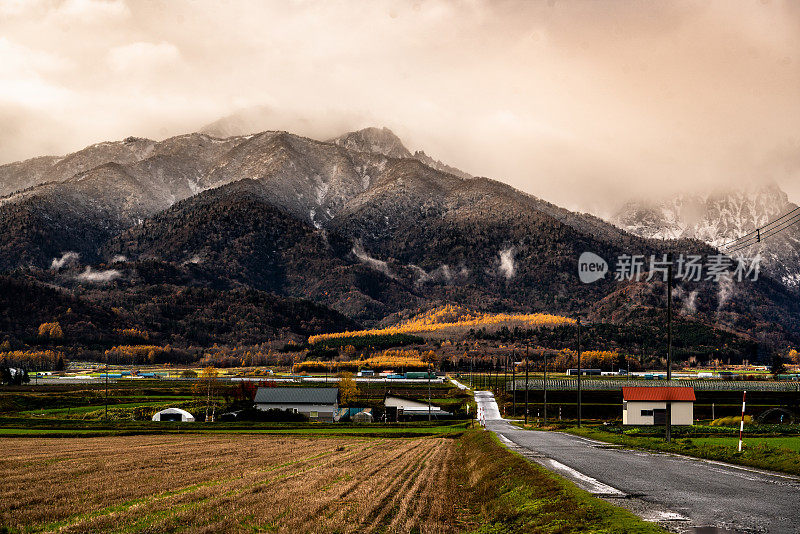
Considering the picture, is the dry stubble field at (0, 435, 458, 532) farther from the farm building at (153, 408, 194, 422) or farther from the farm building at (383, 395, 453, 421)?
the farm building at (383, 395, 453, 421)

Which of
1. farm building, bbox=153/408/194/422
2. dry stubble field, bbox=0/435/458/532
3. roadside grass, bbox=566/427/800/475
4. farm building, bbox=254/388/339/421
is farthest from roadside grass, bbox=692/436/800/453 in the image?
farm building, bbox=254/388/339/421

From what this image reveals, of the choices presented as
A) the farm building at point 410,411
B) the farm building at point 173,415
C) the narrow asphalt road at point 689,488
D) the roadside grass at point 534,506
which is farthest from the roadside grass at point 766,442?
the farm building at point 173,415

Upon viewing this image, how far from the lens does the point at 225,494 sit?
88.8 ft

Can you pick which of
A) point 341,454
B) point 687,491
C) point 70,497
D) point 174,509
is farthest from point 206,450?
point 687,491

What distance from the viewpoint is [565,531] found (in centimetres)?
1662

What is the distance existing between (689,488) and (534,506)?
19.6 ft

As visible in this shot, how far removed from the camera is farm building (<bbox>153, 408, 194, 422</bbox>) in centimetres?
11750

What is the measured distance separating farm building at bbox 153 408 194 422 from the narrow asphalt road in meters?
92.7

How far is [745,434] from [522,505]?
36509mm

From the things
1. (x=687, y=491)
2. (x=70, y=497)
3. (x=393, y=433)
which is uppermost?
(x=687, y=491)

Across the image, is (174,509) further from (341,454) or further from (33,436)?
(33,436)

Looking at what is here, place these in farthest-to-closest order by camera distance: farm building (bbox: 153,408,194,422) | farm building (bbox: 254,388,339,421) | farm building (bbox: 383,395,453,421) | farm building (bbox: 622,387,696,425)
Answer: farm building (bbox: 254,388,339,421) < farm building (bbox: 383,395,453,421) < farm building (bbox: 153,408,194,422) < farm building (bbox: 622,387,696,425)

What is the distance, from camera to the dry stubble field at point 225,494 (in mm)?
21203

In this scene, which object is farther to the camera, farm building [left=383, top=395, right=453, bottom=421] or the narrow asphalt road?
farm building [left=383, top=395, right=453, bottom=421]
